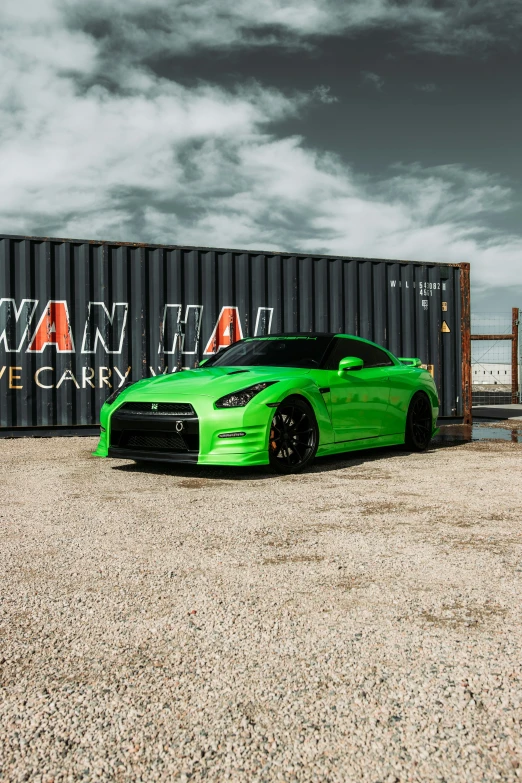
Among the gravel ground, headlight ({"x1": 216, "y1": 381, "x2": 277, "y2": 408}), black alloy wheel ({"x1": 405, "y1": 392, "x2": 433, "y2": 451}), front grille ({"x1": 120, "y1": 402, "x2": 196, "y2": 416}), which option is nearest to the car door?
black alloy wheel ({"x1": 405, "y1": 392, "x2": 433, "y2": 451})

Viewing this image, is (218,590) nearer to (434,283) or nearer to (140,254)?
(140,254)

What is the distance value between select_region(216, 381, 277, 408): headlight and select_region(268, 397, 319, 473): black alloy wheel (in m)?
0.29

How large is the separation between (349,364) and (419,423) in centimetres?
174

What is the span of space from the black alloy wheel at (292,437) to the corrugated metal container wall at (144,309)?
4654mm

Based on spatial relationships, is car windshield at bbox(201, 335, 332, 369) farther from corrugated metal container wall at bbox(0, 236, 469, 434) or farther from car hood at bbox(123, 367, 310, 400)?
corrugated metal container wall at bbox(0, 236, 469, 434)

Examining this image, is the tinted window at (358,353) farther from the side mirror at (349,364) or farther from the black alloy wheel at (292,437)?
the black alloy wheel at (292,437)

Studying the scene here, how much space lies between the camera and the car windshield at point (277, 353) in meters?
7.18

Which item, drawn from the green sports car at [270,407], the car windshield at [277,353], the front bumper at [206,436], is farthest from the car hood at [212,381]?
the car windshield at [277,353]

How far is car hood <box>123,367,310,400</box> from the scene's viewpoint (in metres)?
6.22

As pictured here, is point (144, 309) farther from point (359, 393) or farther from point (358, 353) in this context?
point (359, 393)

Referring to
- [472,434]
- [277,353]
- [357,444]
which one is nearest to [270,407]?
[277,353]

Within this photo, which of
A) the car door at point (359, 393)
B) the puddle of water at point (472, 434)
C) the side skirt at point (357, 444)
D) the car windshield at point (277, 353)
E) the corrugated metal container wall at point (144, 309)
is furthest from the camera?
the corrugated metal container wall at point (144, 309)

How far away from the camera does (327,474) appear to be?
20.8ft

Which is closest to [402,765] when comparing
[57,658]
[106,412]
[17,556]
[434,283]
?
[57,658]
